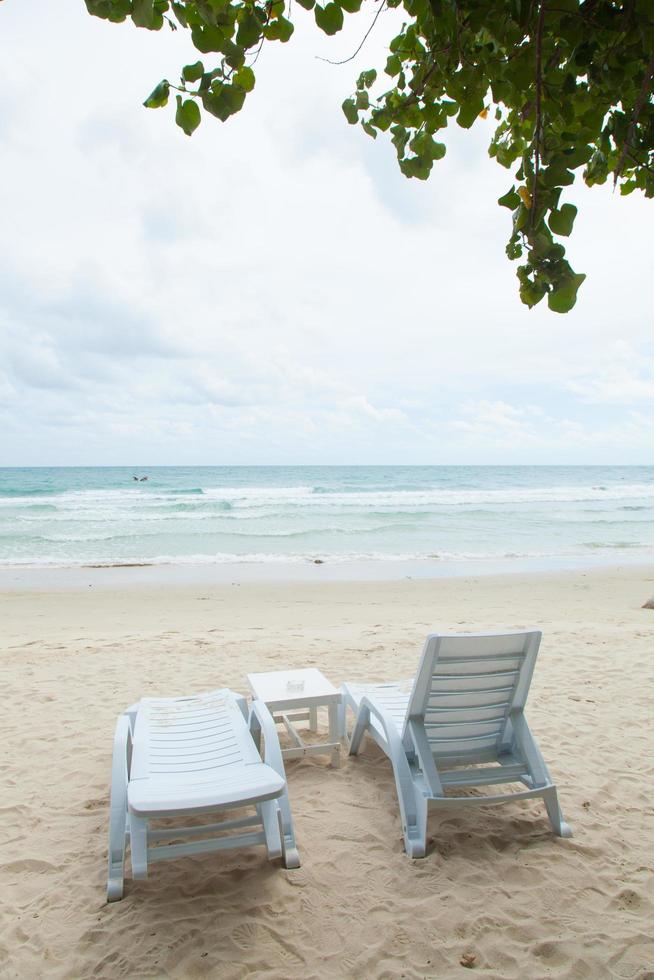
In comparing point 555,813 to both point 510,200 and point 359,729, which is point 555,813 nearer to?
point 359,729

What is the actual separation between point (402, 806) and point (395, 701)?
1.00 m

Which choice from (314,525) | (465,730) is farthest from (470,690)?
(314,525)

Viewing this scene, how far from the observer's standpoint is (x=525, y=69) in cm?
172

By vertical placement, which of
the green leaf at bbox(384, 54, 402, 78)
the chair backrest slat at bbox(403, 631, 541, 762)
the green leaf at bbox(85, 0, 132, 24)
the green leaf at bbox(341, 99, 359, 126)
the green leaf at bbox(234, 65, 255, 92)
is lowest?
the chair backrest slat at bbox(403, 631, 541, 762)

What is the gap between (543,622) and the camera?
8711mm

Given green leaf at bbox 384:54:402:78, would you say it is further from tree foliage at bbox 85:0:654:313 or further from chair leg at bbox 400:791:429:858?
chair leg at bbox 400:791:429:858

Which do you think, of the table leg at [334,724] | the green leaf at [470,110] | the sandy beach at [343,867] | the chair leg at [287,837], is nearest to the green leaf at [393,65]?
the green leaf at [470,110]

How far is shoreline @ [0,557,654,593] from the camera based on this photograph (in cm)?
1253

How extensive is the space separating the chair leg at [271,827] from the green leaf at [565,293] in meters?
2.41

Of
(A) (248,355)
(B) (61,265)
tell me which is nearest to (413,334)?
(B) (61,265)

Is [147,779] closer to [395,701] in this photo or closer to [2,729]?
[395,701]

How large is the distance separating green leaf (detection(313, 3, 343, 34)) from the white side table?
3400 mm

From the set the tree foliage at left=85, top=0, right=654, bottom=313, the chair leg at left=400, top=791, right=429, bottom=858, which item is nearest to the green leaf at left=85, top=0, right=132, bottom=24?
the tree foliage at left=85, top=0, right=654, bottom=313

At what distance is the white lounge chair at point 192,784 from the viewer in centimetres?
258
